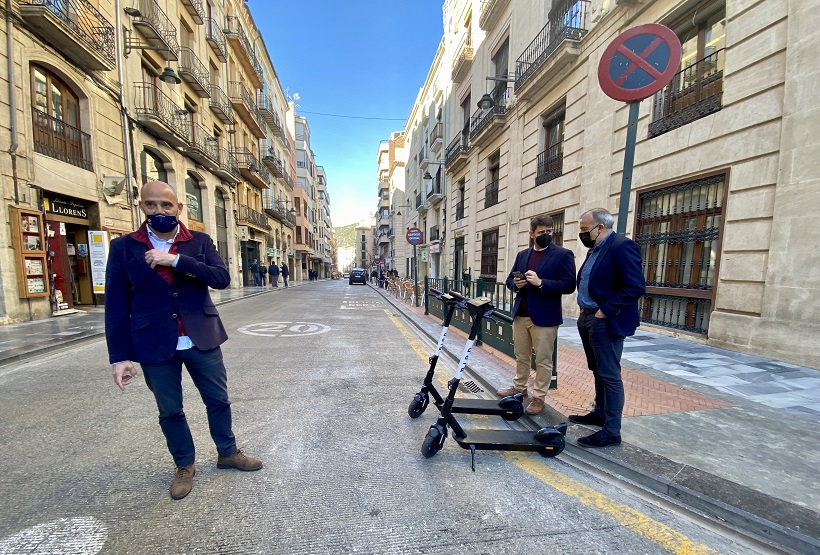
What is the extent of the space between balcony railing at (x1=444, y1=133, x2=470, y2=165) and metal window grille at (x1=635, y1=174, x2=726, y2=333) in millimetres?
10966

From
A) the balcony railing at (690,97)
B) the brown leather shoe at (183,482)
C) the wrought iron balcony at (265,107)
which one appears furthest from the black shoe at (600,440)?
the wrought iron balcony at (265,107)

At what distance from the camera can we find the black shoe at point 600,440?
262 centimetres

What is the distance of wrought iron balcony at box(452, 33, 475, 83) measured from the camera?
657 inches

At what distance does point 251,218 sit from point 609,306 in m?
25.5

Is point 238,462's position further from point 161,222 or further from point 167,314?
point 161,222

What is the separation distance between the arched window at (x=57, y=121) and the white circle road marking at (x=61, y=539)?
1090cm

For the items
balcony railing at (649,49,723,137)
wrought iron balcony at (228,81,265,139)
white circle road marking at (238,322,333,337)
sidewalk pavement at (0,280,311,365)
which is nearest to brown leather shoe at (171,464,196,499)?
white circle road marking at (238,322,333,337)

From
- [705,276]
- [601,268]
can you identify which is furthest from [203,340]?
[705,276]

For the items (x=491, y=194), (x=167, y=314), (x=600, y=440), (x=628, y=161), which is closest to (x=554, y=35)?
(x=491, y=194)

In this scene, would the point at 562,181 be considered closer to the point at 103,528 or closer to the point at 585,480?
the point at 585,480

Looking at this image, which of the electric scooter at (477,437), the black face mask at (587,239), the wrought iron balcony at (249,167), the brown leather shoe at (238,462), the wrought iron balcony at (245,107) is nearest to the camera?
the brown leather shoe at (238,462)

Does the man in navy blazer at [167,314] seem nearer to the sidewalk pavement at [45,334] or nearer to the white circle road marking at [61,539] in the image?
the white circle road marking at [61,539]

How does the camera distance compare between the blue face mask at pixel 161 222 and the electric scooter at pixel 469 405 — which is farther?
the electric scooter at pixel 469 405

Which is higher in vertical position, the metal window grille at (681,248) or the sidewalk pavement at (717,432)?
the metal window grille at (681,248)
